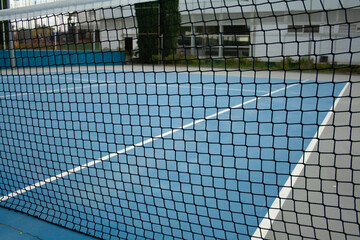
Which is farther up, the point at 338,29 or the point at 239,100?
the point at 338,29

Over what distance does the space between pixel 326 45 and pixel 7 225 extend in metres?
16.0

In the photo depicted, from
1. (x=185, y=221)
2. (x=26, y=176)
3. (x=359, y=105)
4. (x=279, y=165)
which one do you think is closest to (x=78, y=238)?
(x=185, y=221)

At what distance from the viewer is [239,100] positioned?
802 cm

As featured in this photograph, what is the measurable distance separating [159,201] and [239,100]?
547 cm

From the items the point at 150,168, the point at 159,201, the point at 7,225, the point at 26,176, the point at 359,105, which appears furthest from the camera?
the point at 359,105

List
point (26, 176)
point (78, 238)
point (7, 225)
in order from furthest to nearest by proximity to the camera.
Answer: point (26, 176) < point (7, 225) < point (78, 238)

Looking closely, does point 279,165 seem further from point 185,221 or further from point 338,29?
point 338,29

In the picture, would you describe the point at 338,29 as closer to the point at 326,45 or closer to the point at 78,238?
the point at 326,45

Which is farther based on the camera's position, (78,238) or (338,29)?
(338,29)

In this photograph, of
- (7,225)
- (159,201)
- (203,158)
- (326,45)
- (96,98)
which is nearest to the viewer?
(7,225)

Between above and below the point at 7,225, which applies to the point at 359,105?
below

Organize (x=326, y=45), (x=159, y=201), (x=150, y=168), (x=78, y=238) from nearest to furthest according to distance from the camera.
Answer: (x=78, y=238), (x=159, y=201), (x=150, y=168), (x=326, y=45)

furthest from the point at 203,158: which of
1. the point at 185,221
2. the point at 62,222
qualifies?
the point at 62,222

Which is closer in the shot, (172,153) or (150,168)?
(150,168)
